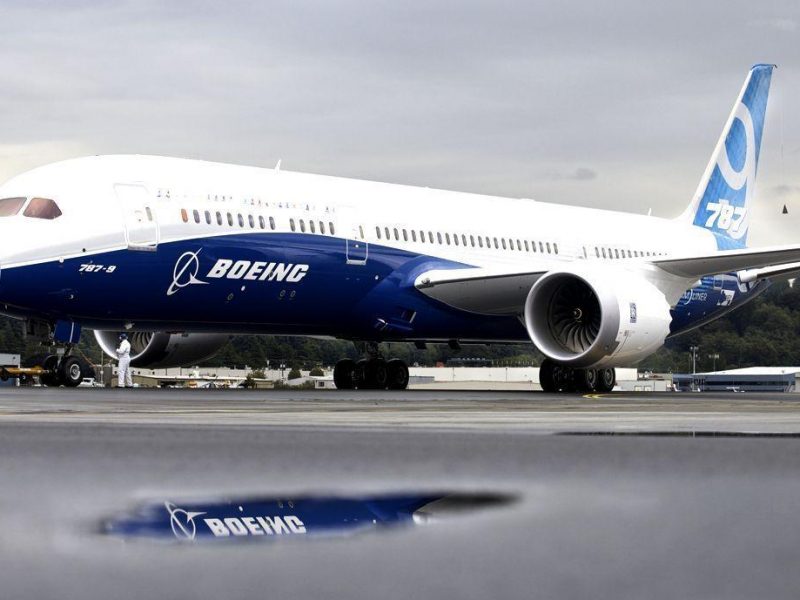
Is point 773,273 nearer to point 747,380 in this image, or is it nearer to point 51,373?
point 51,373

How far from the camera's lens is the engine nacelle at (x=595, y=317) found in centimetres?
2353

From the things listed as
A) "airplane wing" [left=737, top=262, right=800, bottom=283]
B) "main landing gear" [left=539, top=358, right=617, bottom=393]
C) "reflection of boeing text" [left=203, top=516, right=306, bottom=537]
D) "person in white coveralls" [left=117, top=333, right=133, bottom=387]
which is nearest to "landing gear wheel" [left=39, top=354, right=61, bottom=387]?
"person in white coveralls" [left=117, top=333, right=133, bottom=387]

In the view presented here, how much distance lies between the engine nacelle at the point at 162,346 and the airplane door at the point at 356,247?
411 cm

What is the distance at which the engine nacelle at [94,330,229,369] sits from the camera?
27.9 m

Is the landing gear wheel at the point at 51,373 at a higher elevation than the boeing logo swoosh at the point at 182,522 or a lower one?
higher

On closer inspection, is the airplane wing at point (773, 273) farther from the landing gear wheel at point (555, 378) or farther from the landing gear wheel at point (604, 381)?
the landing gear wheel at point (555, 378)

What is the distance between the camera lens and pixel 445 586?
379 centimetres

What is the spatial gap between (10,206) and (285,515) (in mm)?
17810

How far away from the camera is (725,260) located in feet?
87.1

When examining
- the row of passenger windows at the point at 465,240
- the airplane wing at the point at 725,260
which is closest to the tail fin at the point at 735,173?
the row of passenger windows at the point at 465,240

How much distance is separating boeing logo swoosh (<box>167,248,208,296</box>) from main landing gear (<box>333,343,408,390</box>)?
6.46 metres

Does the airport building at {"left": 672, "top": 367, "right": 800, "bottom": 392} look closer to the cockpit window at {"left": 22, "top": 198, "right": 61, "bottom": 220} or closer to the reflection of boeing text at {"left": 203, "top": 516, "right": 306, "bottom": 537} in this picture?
the cockpit window at {"left": 22, "top": 198, "right": 61, "bottom": 220}

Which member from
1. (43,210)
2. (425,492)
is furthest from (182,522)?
(43,210)

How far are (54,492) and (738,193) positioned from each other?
105 ft
